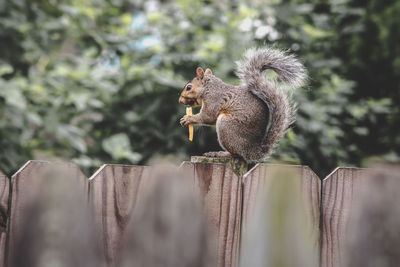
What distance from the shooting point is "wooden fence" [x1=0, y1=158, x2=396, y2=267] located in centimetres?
101

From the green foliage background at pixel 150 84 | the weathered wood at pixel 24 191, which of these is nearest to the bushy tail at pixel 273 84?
the weathered wood at pixel 24 191

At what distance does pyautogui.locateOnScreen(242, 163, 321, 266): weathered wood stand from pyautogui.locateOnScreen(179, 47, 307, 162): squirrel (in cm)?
21

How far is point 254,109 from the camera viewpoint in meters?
1.43

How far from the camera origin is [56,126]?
2705 millimetres

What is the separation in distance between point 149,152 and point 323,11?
84.5 inches

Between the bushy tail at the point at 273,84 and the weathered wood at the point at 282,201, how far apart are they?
259mm

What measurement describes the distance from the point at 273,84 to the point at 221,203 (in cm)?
51

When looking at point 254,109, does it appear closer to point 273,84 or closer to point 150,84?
point 273,84

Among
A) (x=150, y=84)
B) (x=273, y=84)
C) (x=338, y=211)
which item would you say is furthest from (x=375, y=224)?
(x=150, y=84)

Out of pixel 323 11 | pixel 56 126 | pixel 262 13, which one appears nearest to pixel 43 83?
pixel 56 126

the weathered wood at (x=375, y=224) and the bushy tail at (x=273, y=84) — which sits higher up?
the bushy tail at (x=273, y=84)

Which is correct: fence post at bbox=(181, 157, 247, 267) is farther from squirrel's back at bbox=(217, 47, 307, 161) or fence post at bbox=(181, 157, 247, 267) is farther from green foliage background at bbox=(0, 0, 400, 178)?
green foliage background at bbox=(0, 0, 400, 178)

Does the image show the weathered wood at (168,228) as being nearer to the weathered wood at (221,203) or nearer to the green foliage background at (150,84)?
the weathered wood at (221,203)

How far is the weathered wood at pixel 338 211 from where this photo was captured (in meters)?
1.18
